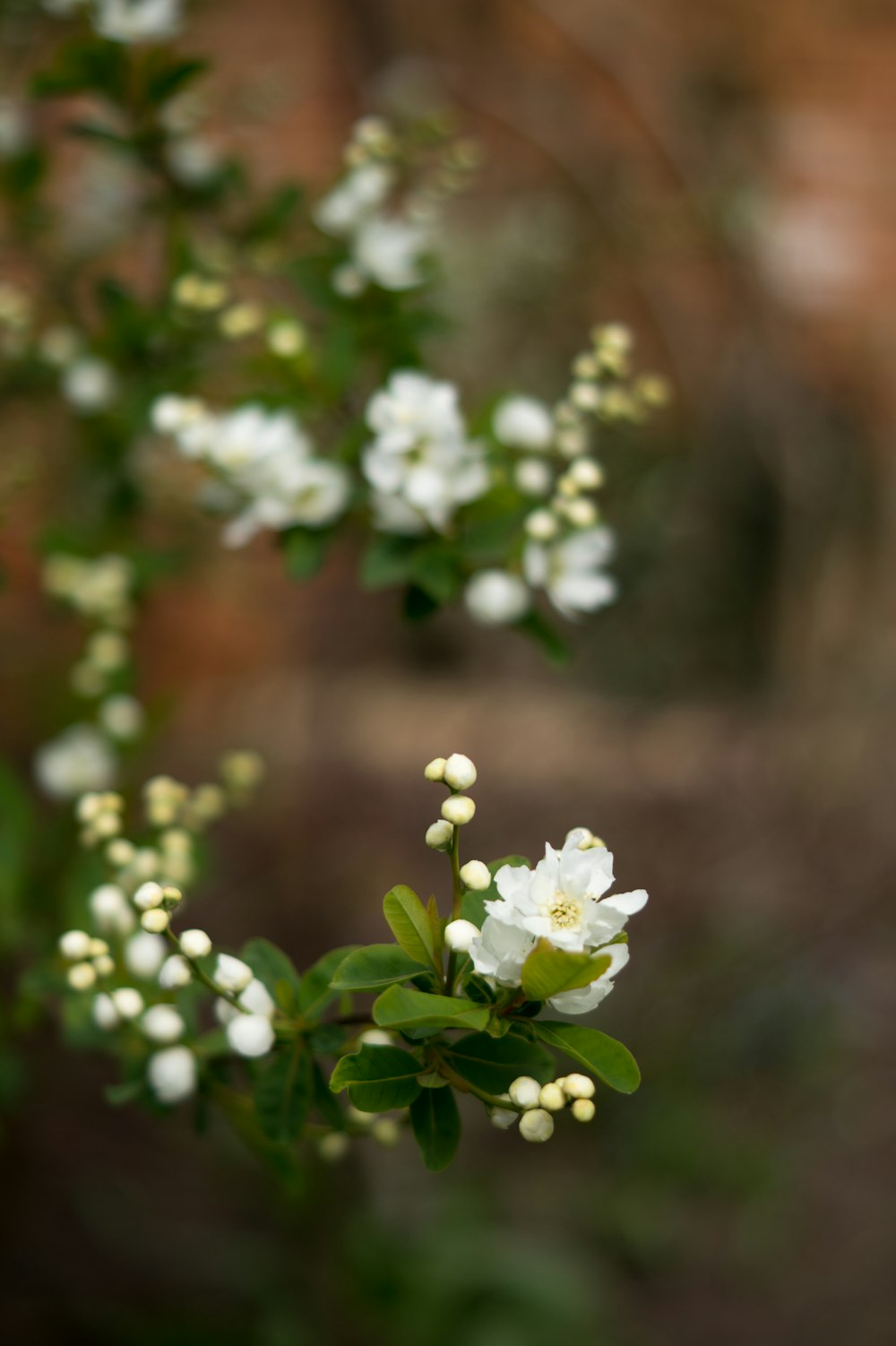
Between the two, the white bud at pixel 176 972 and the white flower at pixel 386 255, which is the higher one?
the white flower at pixel 386 255

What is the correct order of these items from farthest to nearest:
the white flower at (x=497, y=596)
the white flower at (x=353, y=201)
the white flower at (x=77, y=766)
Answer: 1. the white flower at (x=77, y=766)
2. the white flower at (x=353, y=201)
3. the white flower at (x=497, y=596)

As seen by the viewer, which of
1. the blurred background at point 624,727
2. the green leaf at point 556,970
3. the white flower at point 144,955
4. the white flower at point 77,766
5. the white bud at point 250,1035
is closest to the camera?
the green leaf at point 556,970

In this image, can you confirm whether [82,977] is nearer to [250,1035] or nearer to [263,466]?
[250,1035]

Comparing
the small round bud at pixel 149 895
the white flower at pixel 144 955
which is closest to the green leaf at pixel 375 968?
the small round bud at pixel 149 895

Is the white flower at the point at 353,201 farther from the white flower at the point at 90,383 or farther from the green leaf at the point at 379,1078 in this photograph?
the green leaf at the point at 379,1078

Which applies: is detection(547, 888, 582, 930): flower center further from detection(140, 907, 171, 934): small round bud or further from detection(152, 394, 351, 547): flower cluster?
detection(152, 394, 351, 547): flower cluster

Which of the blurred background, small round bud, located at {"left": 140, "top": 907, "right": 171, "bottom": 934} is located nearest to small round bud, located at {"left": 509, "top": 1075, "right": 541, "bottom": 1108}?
small round bud, located at {"left": 140, "top": 907, "right": 171, "bottom": 934}
